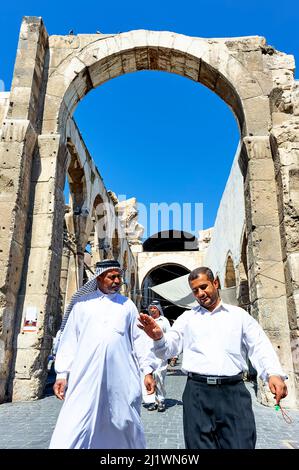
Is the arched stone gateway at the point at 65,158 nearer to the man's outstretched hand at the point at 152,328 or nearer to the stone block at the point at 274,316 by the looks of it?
the stone block at the point at 274,316

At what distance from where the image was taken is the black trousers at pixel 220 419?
1846 mm

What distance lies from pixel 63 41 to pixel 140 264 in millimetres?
17158

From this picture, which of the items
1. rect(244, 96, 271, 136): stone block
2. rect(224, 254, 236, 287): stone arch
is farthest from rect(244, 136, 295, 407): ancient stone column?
rect(224, 254, 236, 287): stone arch

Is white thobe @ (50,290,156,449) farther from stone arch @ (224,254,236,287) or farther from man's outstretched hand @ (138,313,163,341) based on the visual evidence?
stone arch @ (224,254,236,287)

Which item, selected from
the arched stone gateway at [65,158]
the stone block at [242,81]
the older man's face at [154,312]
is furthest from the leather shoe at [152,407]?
the stone block at [242,81]

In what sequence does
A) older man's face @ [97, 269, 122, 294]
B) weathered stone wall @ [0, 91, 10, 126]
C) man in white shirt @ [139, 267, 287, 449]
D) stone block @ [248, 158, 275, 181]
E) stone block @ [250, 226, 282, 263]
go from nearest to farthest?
man in white shirt @ [139, 267, 287, 449]
older man's face @ [97, 269, 122, 294]
stone block @ [250, 226, 282, 263]
stone block @ [248, 158, 275, 181]
weathered stone wall @ [0, 91, 10, 126]

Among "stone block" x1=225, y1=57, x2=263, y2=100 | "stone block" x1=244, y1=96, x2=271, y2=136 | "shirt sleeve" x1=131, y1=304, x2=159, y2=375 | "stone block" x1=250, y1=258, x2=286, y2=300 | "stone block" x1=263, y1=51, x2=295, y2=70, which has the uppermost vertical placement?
"stone block" x1=263, y1=51, x2=295, y2=70

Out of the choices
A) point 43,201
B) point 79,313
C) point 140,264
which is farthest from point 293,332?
point 140,264

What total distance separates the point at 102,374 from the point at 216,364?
2.58 feet

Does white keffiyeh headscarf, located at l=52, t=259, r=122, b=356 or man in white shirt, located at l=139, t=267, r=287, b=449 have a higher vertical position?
white keffiyeh headscarf, located at l=52, t=259, r=122, b=356

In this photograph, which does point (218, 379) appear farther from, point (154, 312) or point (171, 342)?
point (154, 312)

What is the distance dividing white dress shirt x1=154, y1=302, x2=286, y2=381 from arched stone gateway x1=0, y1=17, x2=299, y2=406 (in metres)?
2.98

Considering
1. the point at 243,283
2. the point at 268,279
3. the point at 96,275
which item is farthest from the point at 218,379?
the point at 243,283

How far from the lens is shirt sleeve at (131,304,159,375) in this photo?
2.33 m
